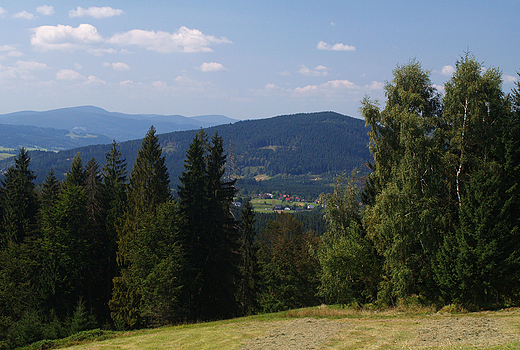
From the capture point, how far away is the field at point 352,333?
1625 cm

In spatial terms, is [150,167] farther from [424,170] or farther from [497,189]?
[497,189]

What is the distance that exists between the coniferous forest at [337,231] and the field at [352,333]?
13.2ft

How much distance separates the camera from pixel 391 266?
28.5 metres

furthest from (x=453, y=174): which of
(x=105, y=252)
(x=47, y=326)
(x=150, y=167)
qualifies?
(x=105, y=252)

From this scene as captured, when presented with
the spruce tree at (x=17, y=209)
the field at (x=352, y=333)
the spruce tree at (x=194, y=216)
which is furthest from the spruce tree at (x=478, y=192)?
the spruce tree at (x=17, y=209)

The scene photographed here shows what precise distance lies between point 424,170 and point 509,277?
28.3ft

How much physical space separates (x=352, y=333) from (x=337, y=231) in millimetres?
16757

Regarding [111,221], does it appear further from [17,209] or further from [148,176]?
[17,209]

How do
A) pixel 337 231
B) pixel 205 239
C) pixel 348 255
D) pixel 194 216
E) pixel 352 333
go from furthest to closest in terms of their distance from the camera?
pixel 205 239
pixel 194 216
pixel 337 231
pixel 348 255
pixel 352 333

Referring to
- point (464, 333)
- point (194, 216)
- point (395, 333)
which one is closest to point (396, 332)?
point (395, 333)

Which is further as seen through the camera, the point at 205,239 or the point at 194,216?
the point at 205,239

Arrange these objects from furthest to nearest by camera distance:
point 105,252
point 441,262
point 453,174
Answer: point 105,252
point 453,174
point 441,262

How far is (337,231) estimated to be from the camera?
36406mm

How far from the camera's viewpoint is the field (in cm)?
1625
